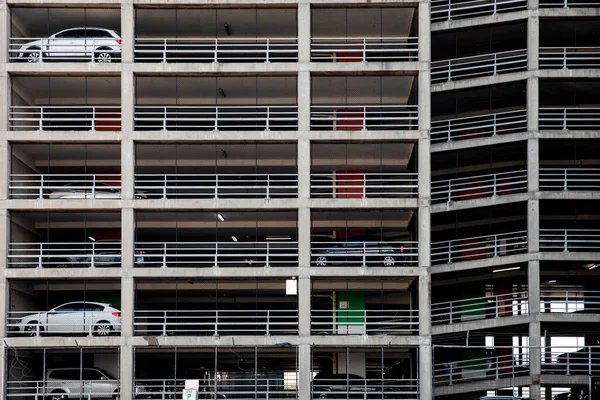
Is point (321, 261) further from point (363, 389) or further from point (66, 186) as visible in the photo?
point (66, 186)

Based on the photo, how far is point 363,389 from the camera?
4434 centimetres

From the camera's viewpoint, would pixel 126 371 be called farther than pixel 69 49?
No

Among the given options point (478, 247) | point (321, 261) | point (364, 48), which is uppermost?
point (364, 48)

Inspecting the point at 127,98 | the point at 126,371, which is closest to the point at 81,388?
the point at 126,371

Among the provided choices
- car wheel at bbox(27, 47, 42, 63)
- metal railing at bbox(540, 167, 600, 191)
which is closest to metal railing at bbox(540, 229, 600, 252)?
metal railing at bbox(540, 167, 600, 191)

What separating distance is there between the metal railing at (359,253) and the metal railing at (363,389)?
17.0 ft

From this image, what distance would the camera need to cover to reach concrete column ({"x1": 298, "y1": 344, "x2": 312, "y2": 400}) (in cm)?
4406

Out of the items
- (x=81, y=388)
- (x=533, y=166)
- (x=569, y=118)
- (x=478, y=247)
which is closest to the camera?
(x=81, y=388)

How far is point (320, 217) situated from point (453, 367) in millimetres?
9307

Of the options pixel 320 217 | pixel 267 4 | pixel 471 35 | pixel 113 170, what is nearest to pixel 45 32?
pixel 113 170

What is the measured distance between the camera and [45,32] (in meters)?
50.0

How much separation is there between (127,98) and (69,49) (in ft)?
12.4

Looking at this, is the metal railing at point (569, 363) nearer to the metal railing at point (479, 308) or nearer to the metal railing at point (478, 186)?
the metal railing at point (479, 308)

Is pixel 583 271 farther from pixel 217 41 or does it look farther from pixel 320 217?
pixel 217 41
